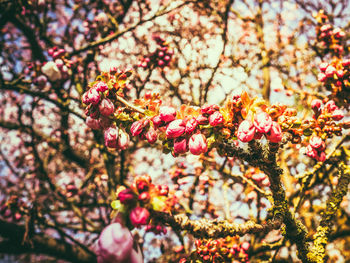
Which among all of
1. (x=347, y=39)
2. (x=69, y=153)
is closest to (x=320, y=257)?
(x=347, y=39)

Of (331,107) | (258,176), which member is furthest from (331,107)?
(258,176)

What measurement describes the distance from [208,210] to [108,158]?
165 centimetres

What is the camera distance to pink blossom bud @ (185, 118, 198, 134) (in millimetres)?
1187

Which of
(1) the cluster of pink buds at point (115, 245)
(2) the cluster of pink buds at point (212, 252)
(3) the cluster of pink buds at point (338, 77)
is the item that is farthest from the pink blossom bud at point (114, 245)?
(3) the cluster of pink buds at point (338, 77)

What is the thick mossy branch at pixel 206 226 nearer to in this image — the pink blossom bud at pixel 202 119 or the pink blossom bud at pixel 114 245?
the pink blossom bud at pixel 114 245

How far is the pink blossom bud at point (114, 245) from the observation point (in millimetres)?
901

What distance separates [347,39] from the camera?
12.3 ft

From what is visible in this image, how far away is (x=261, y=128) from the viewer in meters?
1.08

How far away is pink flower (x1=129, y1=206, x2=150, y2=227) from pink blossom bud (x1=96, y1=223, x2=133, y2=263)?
8cm

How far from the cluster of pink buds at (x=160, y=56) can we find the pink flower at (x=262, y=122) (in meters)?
2.26

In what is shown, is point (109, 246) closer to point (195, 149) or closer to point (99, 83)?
point (195, 149)

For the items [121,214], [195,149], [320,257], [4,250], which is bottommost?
[4,250]

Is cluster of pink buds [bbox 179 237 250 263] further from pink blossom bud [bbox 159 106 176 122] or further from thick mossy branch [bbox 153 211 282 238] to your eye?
pink blossom bud [bbox 159 106 176 122]

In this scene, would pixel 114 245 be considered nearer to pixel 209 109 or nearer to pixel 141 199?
pixel 141 199
